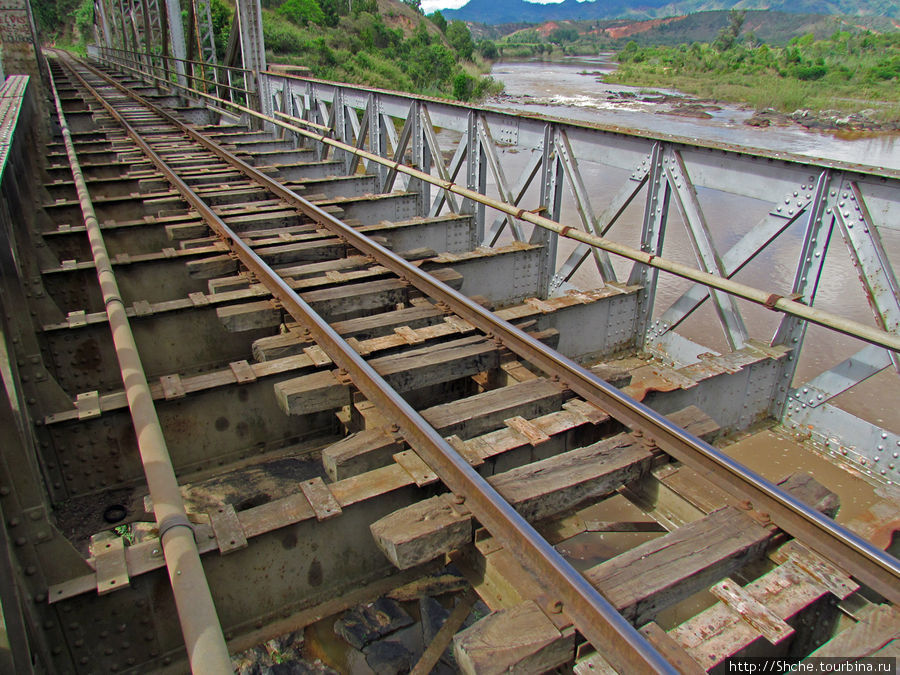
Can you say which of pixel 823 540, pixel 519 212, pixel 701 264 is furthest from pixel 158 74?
pixel 823 540

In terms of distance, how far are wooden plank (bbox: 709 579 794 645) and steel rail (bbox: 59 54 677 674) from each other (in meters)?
0.49

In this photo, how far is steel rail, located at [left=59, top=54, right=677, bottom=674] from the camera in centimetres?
221

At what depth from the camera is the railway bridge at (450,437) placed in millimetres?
2512

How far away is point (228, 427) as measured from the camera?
4102 mm

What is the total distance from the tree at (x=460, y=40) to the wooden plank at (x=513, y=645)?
10117cm

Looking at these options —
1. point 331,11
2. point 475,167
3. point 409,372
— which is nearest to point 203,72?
point 475,167

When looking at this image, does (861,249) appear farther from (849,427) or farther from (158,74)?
(158,74)

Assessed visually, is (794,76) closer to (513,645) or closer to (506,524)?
(506,524)

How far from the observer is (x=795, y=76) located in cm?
6184

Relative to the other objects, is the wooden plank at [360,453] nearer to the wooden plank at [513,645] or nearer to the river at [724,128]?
the wooden plank at [513,645]

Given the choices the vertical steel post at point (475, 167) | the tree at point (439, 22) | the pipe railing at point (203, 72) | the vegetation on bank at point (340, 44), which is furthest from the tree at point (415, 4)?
the vertical steel post at point (475, 167)

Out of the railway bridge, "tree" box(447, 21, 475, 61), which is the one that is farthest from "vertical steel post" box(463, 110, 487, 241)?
"tree" box(447, 21, 475, 61)

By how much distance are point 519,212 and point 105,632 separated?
4.76 meters

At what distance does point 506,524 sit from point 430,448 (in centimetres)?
67
